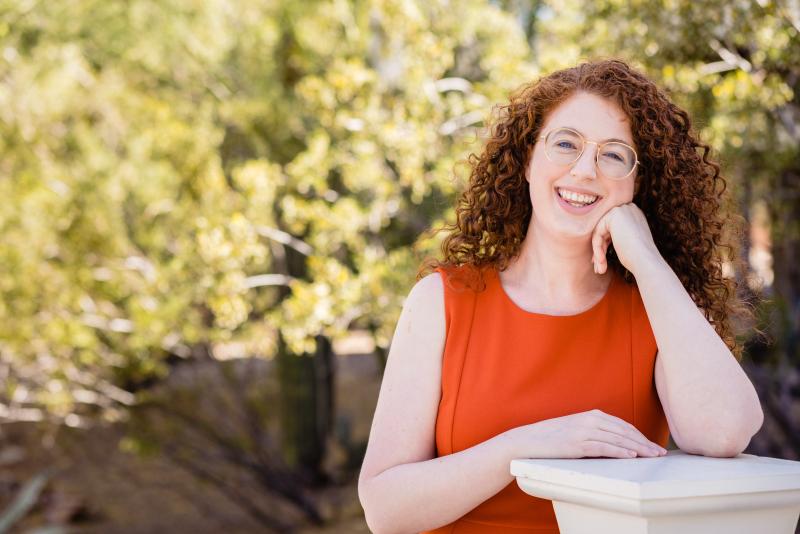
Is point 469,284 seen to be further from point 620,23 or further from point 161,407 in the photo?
point 161,407

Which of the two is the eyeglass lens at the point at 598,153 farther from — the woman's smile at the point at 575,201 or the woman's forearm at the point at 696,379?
the woman's forearm at the point at 696,379

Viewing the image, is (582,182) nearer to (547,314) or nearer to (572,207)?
(572,207)

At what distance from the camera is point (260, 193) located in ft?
18.3

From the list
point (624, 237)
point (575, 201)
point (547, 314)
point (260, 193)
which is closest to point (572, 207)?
point (575, 201)

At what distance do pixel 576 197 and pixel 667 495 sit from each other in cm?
74

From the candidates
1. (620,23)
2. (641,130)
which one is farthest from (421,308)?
(620,23)

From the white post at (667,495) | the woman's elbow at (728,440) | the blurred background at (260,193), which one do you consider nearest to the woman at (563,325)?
the woman's elbow at (728,440)

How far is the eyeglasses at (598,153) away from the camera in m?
1.86

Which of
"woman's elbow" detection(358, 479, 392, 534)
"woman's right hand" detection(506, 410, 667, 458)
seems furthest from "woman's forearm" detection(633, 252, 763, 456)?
"woman's elbow" detection(358, 479, 392, 534)

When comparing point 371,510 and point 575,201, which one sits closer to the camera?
point 371,510

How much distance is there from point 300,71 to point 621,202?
616 centimetres

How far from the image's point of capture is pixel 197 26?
24.8 feet

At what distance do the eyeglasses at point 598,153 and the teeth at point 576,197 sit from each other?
52 mm

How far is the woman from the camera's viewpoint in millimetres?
1693
